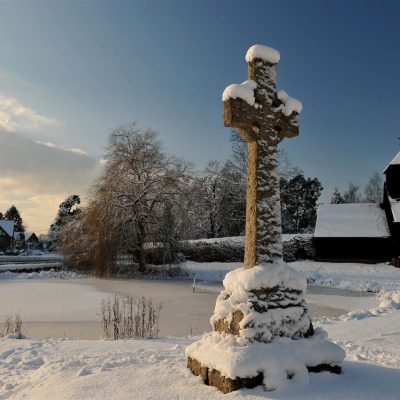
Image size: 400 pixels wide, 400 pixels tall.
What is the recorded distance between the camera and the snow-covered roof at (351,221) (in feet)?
96.0

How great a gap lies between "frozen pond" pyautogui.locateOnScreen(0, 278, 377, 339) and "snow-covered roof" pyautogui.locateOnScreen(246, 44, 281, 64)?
6.99m

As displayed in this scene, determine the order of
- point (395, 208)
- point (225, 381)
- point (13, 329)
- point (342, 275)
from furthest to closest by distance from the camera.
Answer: point (395, 208)
point (342, 275)
point (13, 329)
point (225, 381)

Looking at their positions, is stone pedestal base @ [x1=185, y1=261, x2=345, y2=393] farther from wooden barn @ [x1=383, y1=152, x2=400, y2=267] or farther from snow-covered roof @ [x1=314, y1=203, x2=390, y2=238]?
snow-covered roof @ [x1=314, y1=203, x2=390, y2=238]

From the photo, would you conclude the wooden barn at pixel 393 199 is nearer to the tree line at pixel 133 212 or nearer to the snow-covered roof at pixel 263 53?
the tree line at pixel 133 212

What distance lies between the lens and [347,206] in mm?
33219

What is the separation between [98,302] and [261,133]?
1202 cm

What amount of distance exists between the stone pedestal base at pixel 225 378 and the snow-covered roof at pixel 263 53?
3.98 metres

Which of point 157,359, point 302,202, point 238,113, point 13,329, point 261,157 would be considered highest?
point 302,202

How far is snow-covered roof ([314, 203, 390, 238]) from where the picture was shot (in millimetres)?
29266

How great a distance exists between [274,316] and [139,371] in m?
1.89

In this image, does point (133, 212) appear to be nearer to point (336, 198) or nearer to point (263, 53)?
point (263, 53)

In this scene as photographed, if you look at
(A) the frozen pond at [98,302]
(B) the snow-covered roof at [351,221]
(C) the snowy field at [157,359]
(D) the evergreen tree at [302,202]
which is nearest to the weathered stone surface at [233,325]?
(C) the snowy field at [157,359]

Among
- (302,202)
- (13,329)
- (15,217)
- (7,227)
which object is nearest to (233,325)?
(13,329)

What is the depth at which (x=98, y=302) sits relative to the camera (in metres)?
15.5
